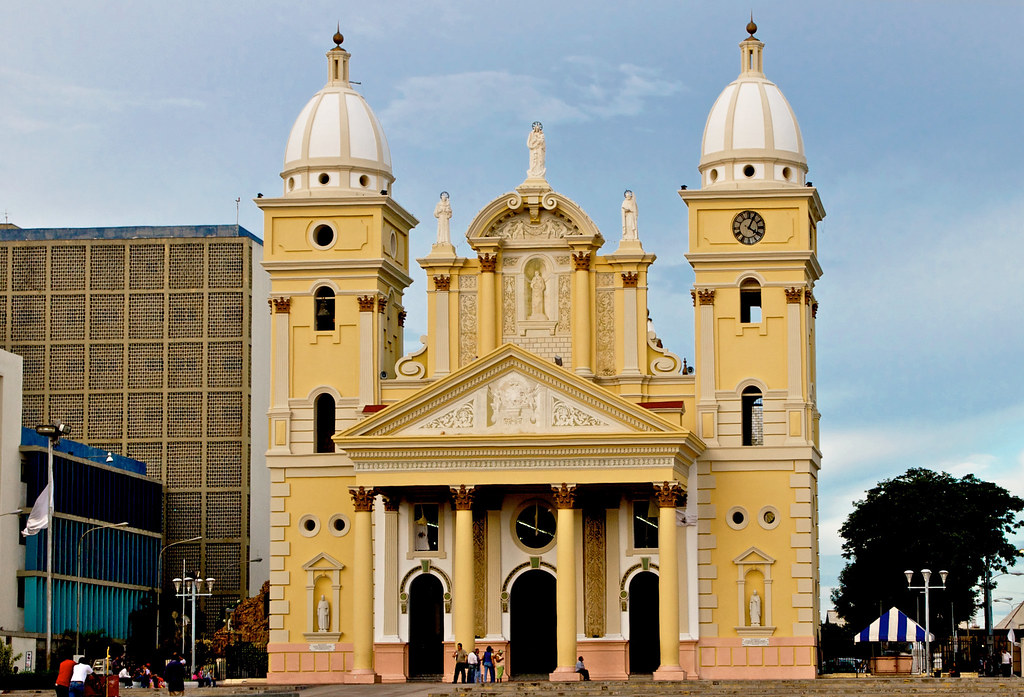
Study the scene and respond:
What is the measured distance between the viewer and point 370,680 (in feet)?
195

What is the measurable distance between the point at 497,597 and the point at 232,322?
57990 millimetres

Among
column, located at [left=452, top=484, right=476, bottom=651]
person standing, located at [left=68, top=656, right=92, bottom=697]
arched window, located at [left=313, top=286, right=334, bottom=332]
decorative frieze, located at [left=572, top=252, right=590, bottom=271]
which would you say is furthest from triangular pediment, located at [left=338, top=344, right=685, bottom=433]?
person standing, located at [left=68, top=656, right=92, bottom=697]

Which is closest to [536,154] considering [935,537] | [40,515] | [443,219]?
[443,219]

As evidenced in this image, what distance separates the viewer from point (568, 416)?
5891 centimetres

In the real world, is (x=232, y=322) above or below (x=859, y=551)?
above

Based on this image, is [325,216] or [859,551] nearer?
[325,216]

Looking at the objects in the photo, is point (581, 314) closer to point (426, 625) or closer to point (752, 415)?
point (752, 415)

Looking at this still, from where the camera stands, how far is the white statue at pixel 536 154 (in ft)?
209

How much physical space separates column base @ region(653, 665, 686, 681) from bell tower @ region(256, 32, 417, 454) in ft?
41.8

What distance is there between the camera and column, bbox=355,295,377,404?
207ft

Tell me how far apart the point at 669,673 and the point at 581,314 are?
11720 mm

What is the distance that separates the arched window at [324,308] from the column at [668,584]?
12905 millimetres

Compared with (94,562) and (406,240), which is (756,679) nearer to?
(406,240)

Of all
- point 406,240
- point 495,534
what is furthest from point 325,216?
point 495,534
